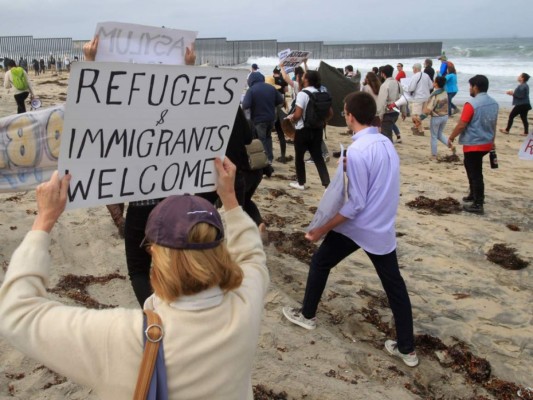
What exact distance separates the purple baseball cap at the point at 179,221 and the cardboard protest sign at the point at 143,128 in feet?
2.13

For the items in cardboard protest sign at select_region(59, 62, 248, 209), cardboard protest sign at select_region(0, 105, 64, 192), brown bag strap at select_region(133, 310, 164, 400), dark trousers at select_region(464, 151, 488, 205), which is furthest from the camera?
dark trousers at select_region(464, 151, 488, 205)

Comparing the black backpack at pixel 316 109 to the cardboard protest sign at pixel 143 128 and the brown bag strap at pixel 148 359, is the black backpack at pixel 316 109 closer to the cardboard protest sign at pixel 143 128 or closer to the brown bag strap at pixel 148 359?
the cardboard protest sign at pixel 143 128

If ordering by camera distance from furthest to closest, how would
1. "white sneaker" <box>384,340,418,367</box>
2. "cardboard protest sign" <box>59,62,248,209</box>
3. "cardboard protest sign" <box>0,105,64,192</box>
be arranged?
1. "cardboard protest sign" <box>0,105,64,192</box>
2. "white sneaker" <box>384,340,418,367</box>
3. "cardboard protest sign" <box>59,62,248,209</box>

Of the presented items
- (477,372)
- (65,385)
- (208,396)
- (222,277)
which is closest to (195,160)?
(222,277)

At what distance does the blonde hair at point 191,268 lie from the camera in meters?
1.49

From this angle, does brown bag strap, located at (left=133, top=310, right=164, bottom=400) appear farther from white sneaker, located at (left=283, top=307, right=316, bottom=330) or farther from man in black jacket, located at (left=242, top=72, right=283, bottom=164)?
man in black jacket, located at (left=242, top=72, right=283, bottom=164)

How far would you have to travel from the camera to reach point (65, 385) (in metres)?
3.26

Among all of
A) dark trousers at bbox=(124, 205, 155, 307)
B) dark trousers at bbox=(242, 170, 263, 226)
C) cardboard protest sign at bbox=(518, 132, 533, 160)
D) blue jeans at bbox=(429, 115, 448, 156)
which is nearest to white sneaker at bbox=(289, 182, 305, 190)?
dark trousers at bbox=(242, 170, 263, 226)

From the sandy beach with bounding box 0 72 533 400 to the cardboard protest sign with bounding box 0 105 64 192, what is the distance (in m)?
0.96

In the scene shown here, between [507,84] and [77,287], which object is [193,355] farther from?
[507,84]

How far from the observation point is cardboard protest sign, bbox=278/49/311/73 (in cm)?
1183

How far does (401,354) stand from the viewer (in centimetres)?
388

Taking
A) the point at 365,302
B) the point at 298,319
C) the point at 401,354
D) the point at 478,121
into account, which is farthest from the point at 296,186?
the point at 401,354

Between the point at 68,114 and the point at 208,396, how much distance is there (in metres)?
1.19
